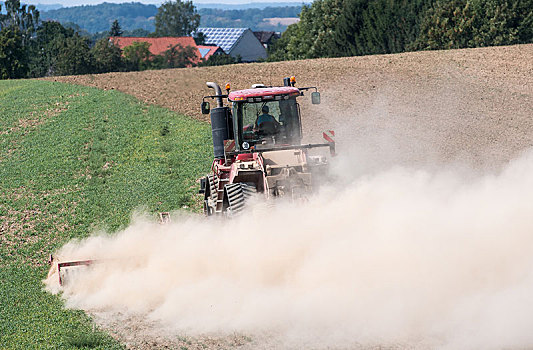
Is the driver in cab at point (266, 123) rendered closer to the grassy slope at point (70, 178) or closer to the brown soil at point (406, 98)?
the grassy slope at point (70, 178)

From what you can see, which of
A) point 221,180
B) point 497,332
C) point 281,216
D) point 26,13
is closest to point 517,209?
point 497,332

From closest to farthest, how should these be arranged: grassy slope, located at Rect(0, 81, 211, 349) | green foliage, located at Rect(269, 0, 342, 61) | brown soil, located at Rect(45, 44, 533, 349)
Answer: grassy slope, located at Rect(0, 81, 211, 349), brown soil, located at Rect(45, 44, 533, 349), green foliage, located at Rect(269, 0, 342, 61)

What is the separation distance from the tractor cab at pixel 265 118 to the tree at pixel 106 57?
2344 inches

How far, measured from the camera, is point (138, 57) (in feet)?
254

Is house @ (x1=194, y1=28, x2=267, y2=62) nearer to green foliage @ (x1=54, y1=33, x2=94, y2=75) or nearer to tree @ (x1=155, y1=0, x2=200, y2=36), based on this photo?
tree @ (x1=155, y1=0, x2=200, y2=36)

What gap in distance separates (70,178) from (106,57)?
48.9m

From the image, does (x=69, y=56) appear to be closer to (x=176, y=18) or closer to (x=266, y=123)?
(x=266, y=123)

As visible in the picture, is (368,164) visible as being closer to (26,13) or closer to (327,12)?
(327,12)

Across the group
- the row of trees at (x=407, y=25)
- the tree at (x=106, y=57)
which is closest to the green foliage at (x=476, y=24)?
the row of trees at (x=407, y=25)

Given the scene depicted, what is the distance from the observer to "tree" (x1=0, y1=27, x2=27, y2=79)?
70.7 metres

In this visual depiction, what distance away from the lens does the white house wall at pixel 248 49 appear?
131625 mm

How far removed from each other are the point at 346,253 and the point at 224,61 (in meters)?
70.7

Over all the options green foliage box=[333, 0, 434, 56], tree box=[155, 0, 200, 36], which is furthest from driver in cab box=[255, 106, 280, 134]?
tree box=[155, 0, 200, 36]

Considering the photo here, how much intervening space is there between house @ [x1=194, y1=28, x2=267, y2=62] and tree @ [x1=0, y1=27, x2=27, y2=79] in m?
59.1
